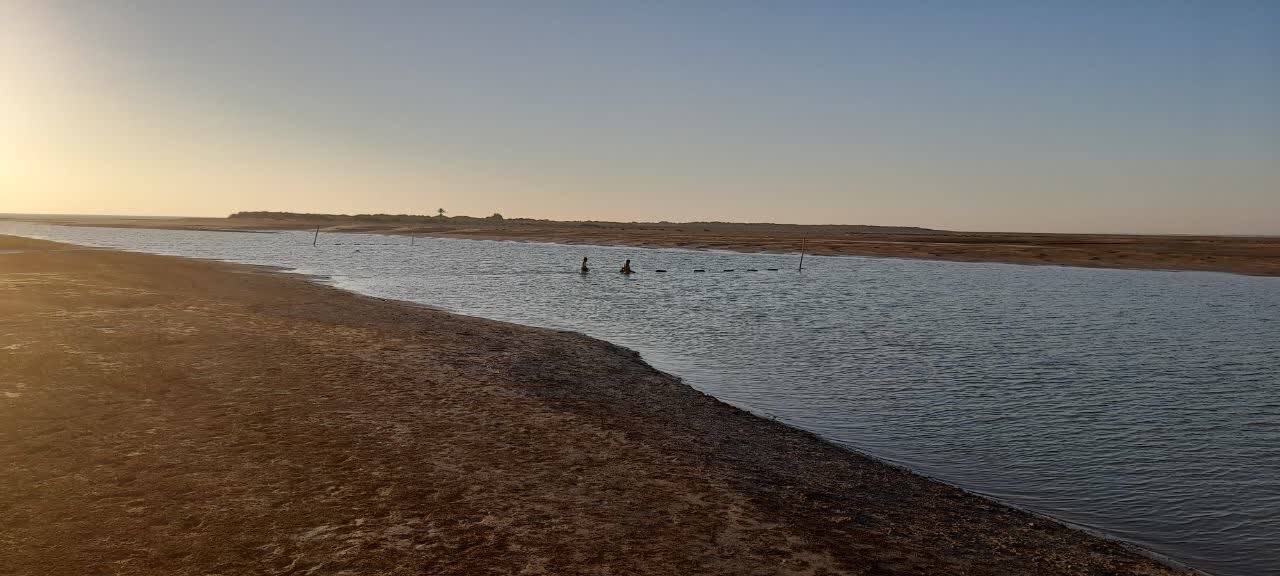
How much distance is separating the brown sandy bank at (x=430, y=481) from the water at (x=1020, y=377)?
5.46ft

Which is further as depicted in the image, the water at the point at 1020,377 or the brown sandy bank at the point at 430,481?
the water at the point at 1020,377

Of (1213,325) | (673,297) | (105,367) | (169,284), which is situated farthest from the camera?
(673,297)

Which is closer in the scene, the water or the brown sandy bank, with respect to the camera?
the brown sandy bank

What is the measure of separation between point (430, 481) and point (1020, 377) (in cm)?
1451

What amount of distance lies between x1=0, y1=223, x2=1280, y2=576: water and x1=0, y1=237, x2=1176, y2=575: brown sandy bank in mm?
1664

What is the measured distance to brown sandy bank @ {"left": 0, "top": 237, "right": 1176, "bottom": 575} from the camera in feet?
20.6

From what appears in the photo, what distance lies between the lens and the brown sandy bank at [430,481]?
6.29 meters

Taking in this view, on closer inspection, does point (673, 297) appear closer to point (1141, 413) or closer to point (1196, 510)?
point (1141, 413)

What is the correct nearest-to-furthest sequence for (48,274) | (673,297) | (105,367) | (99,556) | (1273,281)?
(99,556) → (105,367) → (48,274) → (673,297) → (1273,281)

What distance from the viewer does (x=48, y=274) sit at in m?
30.5

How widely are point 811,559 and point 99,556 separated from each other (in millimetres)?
6071

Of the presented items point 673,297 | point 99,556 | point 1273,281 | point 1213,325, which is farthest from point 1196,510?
point 1273,281

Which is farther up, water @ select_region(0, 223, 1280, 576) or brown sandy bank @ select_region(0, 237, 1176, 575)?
brown sandy bank @ select_region(0, 237, 1176, 575)

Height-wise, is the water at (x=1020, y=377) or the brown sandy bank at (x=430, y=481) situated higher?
the brown sandy bank at (x=430, y=481)
